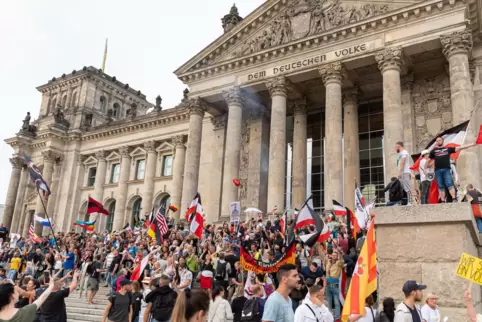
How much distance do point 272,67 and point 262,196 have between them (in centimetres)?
799

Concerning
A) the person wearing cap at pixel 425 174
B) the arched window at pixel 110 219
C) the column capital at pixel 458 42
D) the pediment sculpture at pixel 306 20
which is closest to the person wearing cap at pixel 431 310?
the person wearing cap at pixel 425 174

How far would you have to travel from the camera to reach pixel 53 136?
4300cm

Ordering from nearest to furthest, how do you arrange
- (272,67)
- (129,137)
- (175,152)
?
(272,67), (175,152), (129,137)

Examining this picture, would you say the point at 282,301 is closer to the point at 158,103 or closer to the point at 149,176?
the point at 149,176

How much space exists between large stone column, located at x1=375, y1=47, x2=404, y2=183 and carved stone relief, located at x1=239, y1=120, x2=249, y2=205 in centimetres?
959

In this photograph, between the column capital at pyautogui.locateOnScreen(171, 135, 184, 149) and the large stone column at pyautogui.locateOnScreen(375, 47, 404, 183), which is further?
the column capital at pyautogui.locateOnScreen(171, 135, 184, 149)

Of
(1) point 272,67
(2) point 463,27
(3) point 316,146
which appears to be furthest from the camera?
(3) point 316,146

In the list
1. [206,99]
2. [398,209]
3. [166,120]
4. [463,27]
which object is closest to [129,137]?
[166,120]

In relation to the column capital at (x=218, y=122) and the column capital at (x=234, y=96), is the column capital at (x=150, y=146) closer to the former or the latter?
the column capital at (x=218, y=122)

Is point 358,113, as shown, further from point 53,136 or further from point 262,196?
point 53,136

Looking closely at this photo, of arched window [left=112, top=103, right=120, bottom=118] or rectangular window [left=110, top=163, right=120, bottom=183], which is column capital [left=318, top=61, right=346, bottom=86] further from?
arched window [left=112, top=103, right=120, bottom=118]

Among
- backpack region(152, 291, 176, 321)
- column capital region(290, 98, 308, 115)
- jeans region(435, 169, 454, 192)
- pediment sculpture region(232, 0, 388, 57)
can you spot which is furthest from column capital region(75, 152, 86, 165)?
jeans region(435, 169, 454, 192)

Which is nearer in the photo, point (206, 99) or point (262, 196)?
point (262, 196)

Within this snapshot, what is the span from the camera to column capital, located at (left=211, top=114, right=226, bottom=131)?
96.3 feet
